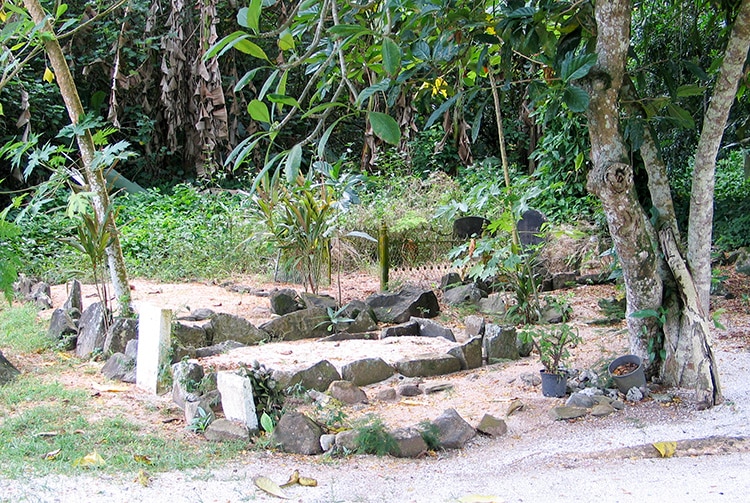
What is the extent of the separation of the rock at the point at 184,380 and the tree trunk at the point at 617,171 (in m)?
2.61

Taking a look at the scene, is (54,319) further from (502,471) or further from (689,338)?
(689,338)

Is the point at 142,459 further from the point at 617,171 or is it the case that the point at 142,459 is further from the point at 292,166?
the point at 617,171

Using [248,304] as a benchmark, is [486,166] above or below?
above

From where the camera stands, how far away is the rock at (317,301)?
6.68 meters

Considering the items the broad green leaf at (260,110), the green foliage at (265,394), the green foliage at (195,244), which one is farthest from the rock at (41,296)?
the broad green leaf at (260,110)

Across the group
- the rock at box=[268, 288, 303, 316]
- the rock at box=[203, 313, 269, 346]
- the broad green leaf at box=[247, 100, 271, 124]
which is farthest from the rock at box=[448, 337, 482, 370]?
the broad green leaf at box=[247, 100, 271, 124]

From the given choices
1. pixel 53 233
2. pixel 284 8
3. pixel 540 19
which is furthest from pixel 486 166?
pixel 540 19

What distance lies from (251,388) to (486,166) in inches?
389

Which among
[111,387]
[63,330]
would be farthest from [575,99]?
[63,330]

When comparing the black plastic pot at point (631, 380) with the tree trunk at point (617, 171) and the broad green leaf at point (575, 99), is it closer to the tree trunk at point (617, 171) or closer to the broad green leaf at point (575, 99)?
the tree trunk at point (617, 171)

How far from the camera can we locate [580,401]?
158 inches

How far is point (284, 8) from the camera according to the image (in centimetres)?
1224

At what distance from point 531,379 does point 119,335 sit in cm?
312

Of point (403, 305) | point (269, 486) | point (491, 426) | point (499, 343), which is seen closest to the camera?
point (269, 486)
